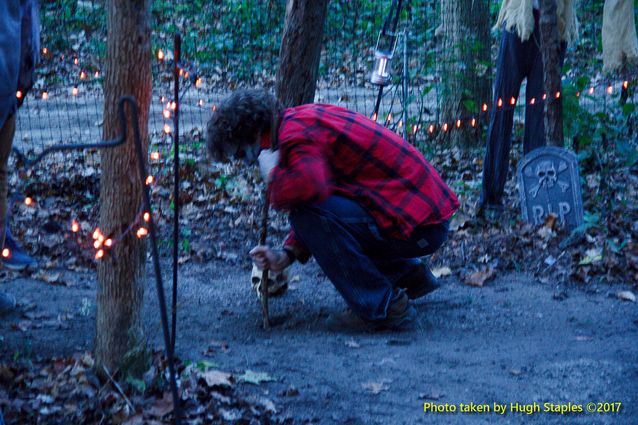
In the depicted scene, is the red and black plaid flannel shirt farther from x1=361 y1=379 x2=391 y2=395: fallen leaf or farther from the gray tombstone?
the gray tombstone

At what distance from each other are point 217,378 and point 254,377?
174 millimetres

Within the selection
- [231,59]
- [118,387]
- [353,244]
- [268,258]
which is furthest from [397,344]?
[231,59]

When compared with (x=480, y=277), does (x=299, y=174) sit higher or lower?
higher

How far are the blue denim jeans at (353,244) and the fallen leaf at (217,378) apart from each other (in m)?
0.96

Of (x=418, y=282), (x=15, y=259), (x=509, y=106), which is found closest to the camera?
(x=418, y=282)

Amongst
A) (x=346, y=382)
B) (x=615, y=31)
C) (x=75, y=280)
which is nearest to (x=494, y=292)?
(x=346, y=382)

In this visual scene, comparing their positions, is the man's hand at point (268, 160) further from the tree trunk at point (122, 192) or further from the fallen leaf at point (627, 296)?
the fallen leaf at point (627, 296)

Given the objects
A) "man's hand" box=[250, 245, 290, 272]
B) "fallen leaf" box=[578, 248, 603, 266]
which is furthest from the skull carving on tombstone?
"man's hand" box=[250, 245, 290, 272]

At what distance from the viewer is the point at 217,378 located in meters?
3.66

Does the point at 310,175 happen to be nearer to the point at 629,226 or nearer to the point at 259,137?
the point at 259,137

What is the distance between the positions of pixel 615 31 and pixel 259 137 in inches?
125

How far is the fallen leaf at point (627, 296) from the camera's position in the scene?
196 inches

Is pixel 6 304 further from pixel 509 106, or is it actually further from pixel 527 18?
pixel 527 18

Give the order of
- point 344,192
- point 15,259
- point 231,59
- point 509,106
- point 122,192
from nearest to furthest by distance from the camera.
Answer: point 122,192, point 344,192, point 15,259, point 509,106, point 231,59
